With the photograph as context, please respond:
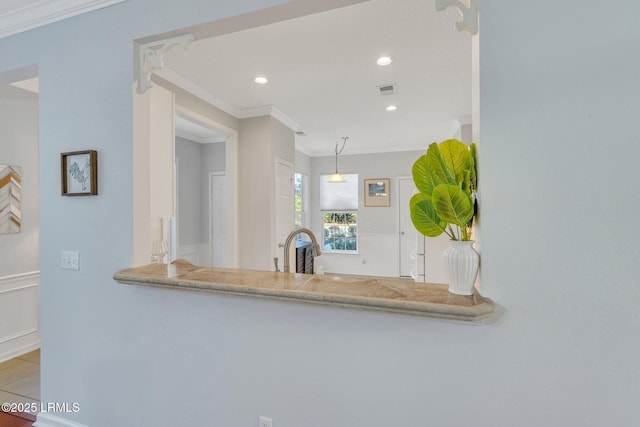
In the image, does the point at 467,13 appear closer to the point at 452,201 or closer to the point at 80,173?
the point at 452,201

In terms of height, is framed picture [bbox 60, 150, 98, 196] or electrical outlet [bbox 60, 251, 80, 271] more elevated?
framed picture [bbox 60, 150, 98, 196]

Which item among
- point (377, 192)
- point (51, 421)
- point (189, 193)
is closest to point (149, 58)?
point (51, 421)

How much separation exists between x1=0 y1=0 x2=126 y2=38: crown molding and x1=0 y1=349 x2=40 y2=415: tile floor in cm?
262

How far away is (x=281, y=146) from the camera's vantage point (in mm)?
3908

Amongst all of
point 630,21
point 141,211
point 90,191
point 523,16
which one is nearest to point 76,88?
point 90,191

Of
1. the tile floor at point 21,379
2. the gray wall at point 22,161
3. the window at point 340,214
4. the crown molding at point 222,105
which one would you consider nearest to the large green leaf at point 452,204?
the crown molding at point 222,105

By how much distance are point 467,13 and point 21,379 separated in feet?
13.2

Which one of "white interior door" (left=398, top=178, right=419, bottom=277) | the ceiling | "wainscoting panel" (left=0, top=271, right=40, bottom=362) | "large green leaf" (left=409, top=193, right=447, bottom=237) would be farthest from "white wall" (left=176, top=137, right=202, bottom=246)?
"large green leaf" (left=409, top=193, right=447, bottom=237)

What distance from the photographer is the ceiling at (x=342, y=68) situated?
1957mm

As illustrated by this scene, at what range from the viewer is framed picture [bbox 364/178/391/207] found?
6.09 m

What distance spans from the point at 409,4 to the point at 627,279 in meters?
1.77

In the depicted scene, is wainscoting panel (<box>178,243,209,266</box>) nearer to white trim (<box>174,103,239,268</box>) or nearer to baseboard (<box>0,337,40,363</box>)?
white trim (<box>174,103,239,268</box>)

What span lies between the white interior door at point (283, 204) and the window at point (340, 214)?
7.59ft

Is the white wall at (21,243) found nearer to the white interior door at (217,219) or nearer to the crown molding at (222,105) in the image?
the crown molding at (222,105)
